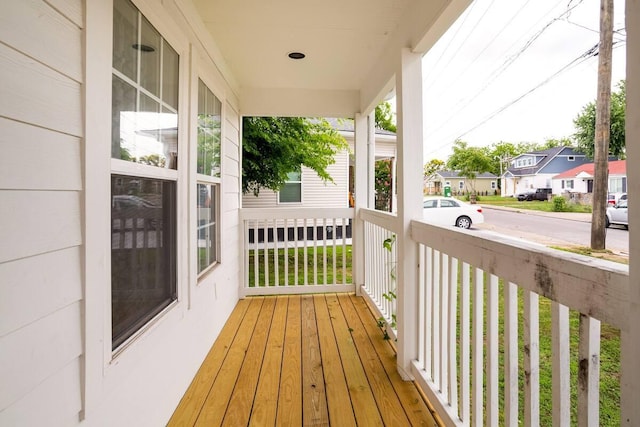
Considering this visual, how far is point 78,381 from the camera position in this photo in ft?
3.45

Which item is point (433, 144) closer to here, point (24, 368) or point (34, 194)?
point (34, 194)

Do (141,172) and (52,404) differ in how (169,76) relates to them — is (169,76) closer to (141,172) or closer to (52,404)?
(141,172)

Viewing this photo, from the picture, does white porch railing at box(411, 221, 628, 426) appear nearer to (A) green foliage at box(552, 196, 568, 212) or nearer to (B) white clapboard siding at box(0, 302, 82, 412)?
(A) green foliage at box(552, 196, 568, 212)

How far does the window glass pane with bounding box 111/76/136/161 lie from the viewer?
1.27m

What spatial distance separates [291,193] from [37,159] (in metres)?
6.71

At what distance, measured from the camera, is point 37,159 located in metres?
0.89

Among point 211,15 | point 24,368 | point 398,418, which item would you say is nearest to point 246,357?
point 398,418

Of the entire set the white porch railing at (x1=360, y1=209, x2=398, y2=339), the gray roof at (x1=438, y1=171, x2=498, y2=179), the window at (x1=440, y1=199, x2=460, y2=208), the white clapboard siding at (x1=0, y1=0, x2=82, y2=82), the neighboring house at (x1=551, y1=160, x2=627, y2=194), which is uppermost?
the white clapboard siding at (x1=0, y1=0, x2=82, y2=82)

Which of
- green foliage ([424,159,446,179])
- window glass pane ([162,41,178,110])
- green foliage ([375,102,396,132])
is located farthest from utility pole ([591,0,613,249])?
green foliage ([375,102,396,132])

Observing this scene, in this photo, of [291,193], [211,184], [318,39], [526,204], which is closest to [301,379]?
[211,184]

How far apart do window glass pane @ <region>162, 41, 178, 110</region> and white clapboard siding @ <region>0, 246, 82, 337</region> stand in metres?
1.03

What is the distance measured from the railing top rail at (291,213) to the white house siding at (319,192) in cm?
366

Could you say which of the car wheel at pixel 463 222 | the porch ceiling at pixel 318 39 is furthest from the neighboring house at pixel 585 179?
the porch ceiling at pixel 318 39

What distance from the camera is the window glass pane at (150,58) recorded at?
1.51 meters
